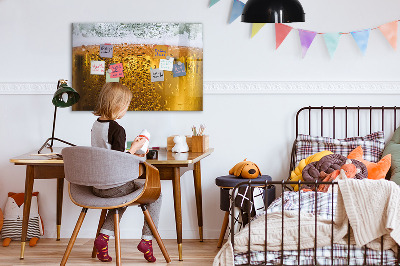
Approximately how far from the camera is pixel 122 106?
3562 millimetres

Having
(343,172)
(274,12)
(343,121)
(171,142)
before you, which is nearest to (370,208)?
(343,172)

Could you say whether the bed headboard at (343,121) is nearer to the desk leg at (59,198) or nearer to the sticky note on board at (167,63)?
the sticky note on board at (167,63)

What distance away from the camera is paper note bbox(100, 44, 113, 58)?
4426 mm

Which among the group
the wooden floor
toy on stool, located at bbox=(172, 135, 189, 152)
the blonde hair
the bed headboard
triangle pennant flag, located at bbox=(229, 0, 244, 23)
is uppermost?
triangle pennant flag, located at bbox=(229, 0, 244, 23)

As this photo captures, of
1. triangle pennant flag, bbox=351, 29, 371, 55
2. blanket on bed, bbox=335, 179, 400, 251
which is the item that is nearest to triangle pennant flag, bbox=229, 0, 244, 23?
triangle pennant flag, bbox=351, 29, 371, 55

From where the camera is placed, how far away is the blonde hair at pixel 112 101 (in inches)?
139

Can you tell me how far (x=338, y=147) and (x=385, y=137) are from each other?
0.42 m

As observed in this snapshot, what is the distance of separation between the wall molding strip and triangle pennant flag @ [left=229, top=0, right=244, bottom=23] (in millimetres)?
471

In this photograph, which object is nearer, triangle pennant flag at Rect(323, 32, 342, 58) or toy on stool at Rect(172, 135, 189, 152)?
toy on stool at Rect(172, 135, 189, 152)

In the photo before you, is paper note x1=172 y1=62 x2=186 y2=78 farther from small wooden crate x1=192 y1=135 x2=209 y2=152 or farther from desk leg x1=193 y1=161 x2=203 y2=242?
desk leg x1=193 y1=161 x2=203 y2=242

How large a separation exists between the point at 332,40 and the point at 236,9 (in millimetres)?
724

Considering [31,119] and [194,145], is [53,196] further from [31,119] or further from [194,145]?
[194,145]

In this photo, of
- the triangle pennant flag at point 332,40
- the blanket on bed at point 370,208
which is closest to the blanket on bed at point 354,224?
the blanket on bed at point 370,208

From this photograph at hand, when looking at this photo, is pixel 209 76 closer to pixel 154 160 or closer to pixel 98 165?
pixel 154 160
